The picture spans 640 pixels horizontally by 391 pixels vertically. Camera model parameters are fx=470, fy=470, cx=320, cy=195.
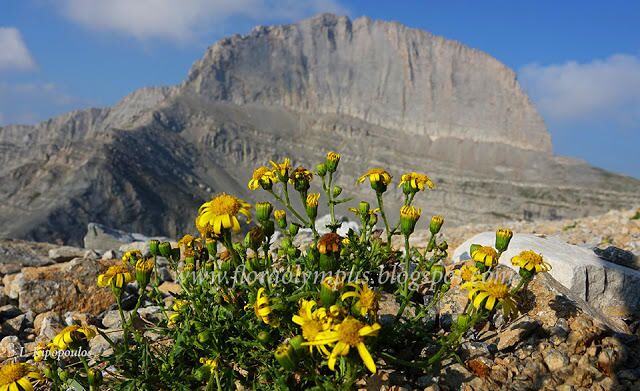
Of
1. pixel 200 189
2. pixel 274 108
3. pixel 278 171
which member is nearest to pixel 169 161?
pixel 200 189

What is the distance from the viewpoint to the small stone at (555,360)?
3.32 m

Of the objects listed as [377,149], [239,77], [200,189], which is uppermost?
[239,77]

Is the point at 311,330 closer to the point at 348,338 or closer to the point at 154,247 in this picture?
the point at 348,338

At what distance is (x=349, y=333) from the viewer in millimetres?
2389

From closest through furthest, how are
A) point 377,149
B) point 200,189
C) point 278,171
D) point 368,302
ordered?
1. point 368,302
2. point 278,171
3. point 200,189
4. point 377,149

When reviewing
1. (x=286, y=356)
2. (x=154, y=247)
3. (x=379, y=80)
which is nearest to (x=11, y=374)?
(x=154, y=247)

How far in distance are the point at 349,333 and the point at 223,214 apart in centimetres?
127

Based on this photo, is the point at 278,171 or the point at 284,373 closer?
the point at 284,373

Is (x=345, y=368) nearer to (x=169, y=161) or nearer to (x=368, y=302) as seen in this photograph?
(x=368, y=302)

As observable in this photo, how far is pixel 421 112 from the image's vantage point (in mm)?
129125

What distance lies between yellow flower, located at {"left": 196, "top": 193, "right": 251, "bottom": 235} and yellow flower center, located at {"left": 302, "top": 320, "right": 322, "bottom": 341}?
2.72 feet

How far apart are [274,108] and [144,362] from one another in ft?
413

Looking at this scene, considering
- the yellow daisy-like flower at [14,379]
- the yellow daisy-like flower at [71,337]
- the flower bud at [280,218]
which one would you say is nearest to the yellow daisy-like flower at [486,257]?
the flower bud at [280,218]

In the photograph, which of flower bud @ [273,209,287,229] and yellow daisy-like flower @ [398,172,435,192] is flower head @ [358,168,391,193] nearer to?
yellow daisy-like flower @ [398,172,435,192]
